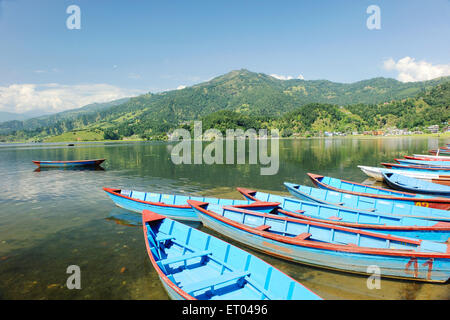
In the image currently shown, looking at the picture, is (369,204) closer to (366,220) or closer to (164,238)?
(366,220)

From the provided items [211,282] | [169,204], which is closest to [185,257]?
[211,282]

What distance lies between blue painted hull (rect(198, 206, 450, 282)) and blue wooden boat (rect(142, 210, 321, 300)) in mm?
3121

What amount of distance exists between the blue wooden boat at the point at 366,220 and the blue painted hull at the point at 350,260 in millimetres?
2528

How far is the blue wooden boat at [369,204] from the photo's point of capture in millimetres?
15039

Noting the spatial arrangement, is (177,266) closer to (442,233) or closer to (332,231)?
Result: (332,231)

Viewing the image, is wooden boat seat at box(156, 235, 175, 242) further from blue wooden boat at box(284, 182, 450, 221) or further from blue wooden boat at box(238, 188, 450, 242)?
blue wooden boat at box(284, 182, 450, 221)

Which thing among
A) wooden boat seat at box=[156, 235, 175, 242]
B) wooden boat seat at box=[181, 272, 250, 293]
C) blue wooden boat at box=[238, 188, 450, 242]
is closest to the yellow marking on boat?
blue wooden boat at box=[238, 188, 450, 242]

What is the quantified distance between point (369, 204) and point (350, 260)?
904cm

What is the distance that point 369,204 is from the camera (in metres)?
17.8

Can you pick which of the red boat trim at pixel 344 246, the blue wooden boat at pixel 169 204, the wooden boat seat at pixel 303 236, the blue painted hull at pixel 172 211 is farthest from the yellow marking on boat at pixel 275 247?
the blue painted hull at pixel 172 211

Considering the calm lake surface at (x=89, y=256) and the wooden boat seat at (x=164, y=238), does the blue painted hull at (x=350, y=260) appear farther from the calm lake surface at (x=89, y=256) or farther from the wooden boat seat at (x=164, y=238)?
the wooden boat seat at (x=164, y=238)

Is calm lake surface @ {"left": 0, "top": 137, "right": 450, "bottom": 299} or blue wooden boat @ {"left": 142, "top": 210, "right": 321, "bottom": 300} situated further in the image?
calm lake surface @ {"left": 0, "top": 137, "right": 450, "bottom": 299}

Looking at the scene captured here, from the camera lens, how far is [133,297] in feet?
32.4

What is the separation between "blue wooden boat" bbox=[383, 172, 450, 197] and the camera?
71.6ft
